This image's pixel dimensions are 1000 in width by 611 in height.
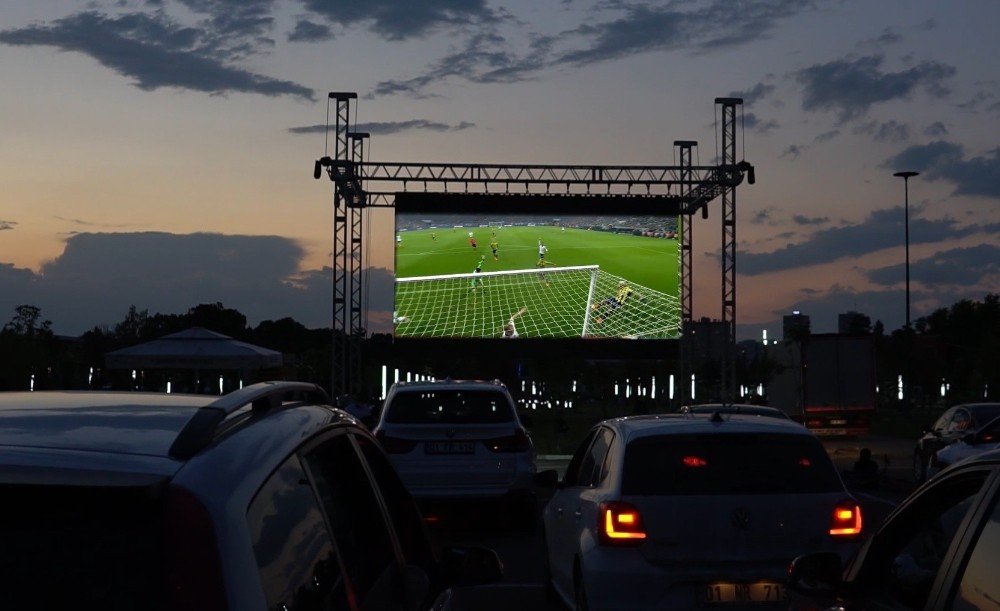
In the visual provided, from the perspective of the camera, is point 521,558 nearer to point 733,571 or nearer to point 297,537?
point 733,571

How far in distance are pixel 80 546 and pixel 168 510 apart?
188 millimetres

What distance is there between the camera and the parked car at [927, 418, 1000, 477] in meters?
19.4

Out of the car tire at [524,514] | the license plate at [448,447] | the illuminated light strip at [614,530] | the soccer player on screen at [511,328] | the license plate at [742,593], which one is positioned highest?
the soccer player on screen at [511,328]

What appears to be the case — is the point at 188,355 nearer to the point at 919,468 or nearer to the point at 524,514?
the point at 919,468

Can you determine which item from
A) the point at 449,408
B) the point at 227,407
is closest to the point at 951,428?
the point at 449,408

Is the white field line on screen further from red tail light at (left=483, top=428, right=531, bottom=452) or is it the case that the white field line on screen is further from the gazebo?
red tail light at (left=483, top=428, right=531, bottom=452)

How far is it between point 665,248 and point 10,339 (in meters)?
32.3

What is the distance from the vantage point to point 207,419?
313 centimetres

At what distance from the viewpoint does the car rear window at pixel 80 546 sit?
2756 millimetres

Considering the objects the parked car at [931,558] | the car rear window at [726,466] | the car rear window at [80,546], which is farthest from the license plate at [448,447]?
the car rear window at [80,546]

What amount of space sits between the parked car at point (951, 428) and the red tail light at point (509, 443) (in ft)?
31.9

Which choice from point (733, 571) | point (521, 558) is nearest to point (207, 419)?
point (733, 571)

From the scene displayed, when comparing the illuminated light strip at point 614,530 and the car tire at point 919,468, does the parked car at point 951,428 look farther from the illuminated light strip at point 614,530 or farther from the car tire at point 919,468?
the illuminated light strip at point 614,530

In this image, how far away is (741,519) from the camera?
8633mm
